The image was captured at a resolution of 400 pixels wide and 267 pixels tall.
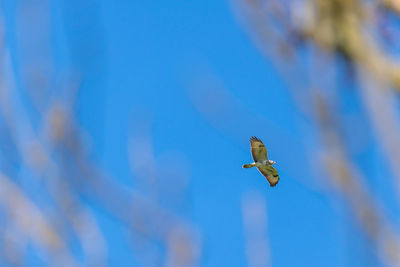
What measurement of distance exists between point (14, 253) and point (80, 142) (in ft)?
2.22

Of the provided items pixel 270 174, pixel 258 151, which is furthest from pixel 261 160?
pixel 270 174

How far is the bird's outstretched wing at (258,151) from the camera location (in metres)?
1.87

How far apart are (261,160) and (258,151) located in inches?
1.4

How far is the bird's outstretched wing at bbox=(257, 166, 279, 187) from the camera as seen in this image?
6.39 feet

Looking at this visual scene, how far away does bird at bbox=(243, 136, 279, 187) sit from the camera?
6.11 ft

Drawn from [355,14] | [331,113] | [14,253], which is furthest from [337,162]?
[14,253]

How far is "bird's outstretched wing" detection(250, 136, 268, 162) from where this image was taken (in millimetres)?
1871

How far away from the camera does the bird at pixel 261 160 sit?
1863 mm

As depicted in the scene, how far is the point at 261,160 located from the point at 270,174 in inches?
6.0

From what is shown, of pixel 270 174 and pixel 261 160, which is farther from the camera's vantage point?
pixel 270 174

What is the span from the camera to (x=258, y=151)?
189cm

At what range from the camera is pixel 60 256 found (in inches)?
90.9

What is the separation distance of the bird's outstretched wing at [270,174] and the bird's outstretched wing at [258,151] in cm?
5

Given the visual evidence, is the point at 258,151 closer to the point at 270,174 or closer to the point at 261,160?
the point at 261,160
